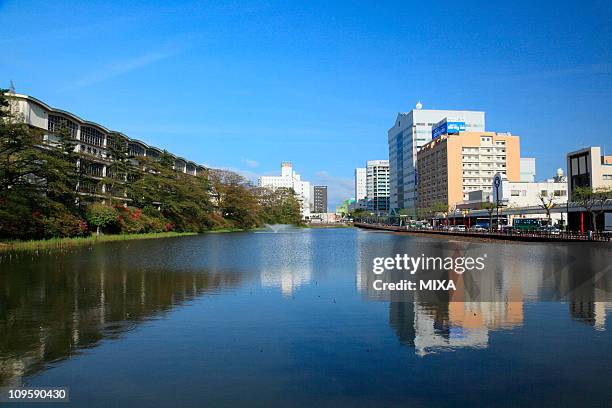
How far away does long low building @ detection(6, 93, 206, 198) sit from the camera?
173 feet

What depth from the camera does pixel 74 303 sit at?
51.5 ft

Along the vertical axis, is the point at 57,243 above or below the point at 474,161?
below

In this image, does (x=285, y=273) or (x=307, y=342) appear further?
(x=285, y=273)

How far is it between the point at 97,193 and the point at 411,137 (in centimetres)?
11881

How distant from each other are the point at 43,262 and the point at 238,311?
2019 cm

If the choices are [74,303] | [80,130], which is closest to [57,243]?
[80,130]

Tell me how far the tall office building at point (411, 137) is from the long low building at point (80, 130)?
97191 mm

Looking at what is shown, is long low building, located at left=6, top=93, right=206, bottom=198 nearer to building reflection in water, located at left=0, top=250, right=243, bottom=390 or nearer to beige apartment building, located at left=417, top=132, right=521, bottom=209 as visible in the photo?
building reflection in water, located at left=0, top=250, right=243, bottom=390

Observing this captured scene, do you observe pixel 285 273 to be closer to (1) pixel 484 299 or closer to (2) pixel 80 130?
(1) pixel 484 299

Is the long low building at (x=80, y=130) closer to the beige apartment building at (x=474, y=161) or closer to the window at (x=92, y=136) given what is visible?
the window at (x=92, y=136)

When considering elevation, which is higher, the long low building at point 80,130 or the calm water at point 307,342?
the long low building at point 80,130

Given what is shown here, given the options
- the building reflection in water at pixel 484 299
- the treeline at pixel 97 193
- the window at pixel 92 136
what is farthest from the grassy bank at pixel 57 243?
the building reflection in water at pixel 484 299

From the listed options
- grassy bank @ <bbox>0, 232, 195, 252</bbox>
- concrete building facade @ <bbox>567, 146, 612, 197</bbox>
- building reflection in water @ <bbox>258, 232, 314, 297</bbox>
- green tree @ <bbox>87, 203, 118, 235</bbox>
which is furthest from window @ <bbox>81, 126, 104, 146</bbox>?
concrete building facade @ <bbox>567, 146, 612, 197</bbox>

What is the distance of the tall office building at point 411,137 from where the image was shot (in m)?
153
